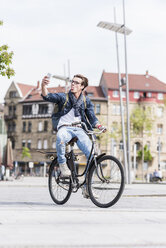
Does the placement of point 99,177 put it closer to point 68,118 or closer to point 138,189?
point 68,118

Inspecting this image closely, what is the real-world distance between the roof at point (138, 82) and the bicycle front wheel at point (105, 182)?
75505 mm

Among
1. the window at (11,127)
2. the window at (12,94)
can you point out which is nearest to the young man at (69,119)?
the window at (11,127)

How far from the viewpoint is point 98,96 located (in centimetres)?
8362

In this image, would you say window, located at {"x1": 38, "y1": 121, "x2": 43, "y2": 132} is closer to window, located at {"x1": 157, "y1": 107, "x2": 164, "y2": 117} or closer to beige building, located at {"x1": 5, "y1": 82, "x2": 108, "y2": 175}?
beige building, located at {"x1": 5, "y1": 82, "x2": 108, "y2": 175}

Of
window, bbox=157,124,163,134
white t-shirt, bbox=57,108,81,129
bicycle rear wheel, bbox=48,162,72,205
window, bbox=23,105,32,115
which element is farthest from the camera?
window, bbox=23,105,32,115

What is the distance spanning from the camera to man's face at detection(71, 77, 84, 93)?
6773mm

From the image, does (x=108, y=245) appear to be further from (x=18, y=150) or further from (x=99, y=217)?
(x=18, y=150)

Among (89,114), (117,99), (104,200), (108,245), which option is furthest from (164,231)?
(117,99)

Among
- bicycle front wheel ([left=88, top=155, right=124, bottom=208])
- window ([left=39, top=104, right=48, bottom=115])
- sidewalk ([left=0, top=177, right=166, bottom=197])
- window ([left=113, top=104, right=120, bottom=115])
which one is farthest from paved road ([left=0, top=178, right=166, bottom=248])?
window ([left=39, top=104, right=48, bottom=115])

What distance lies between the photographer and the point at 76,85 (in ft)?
22.4

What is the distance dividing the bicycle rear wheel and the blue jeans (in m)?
0.40

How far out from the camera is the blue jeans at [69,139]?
21.6 feet

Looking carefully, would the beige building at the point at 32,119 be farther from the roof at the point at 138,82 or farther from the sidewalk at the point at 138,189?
the sidewalk at the point at 138,189

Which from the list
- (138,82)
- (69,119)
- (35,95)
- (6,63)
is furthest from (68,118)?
(35,95)
